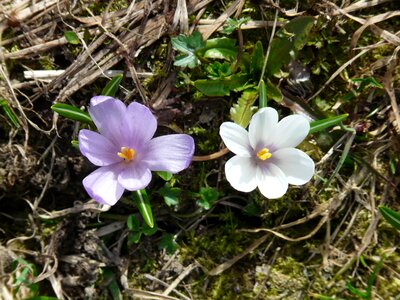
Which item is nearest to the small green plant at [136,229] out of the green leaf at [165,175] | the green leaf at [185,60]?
the green leaf at [165,175]

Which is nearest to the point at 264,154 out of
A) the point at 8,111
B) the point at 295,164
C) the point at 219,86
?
the point at 295,164

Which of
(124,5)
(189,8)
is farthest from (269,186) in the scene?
(124,5)

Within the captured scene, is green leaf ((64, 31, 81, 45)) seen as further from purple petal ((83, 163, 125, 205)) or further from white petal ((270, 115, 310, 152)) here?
white petal ((270, 115, 310, 152))

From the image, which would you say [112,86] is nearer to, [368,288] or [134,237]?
[134,237]

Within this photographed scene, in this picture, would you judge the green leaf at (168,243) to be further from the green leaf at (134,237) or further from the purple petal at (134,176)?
the purple petal at (134,176)

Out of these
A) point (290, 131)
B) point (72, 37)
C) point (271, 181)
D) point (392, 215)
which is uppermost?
point (72, 37)

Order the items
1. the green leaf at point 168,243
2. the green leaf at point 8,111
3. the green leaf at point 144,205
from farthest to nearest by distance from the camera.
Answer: the green leaf at point 168,243 → the green leaf at point 8,111 → the green leaf at point 144,205
